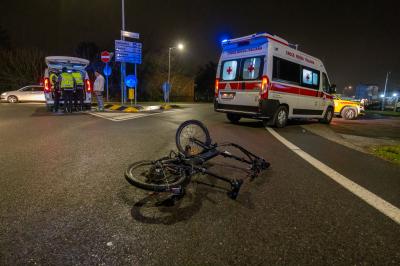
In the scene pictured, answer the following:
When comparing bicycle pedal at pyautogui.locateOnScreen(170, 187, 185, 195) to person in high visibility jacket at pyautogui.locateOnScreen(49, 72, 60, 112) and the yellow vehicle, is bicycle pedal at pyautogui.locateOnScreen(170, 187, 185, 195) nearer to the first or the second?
person in high visibility jacket at pyautogui.locateOnScreen(49, 72, 60, 112)

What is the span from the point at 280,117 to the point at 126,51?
1319cm

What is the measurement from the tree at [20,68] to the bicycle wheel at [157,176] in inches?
1269

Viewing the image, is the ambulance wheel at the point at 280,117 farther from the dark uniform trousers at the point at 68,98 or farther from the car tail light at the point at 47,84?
the car tail light at the point at 47,84

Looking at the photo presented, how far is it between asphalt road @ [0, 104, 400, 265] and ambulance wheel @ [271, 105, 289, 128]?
537cm

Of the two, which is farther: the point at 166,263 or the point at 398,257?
the point at 398,257

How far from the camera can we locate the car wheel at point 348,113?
18.3m

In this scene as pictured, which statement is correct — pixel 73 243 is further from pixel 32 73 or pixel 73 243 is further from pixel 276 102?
pixel 32 73

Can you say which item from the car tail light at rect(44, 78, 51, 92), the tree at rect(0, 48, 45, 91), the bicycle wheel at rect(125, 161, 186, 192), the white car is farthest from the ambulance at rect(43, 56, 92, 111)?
the tree at rect(0, 48, 45, 91)

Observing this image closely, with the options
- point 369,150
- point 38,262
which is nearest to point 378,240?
point 38,262

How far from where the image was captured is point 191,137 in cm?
472

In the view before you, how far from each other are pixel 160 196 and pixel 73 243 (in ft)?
3.68

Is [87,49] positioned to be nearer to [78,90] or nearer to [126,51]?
[126,51]

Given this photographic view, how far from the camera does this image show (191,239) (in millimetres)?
2398

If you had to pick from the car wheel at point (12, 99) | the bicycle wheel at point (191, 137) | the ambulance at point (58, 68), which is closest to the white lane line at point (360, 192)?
the bicycle wheel at point (191, 137)
